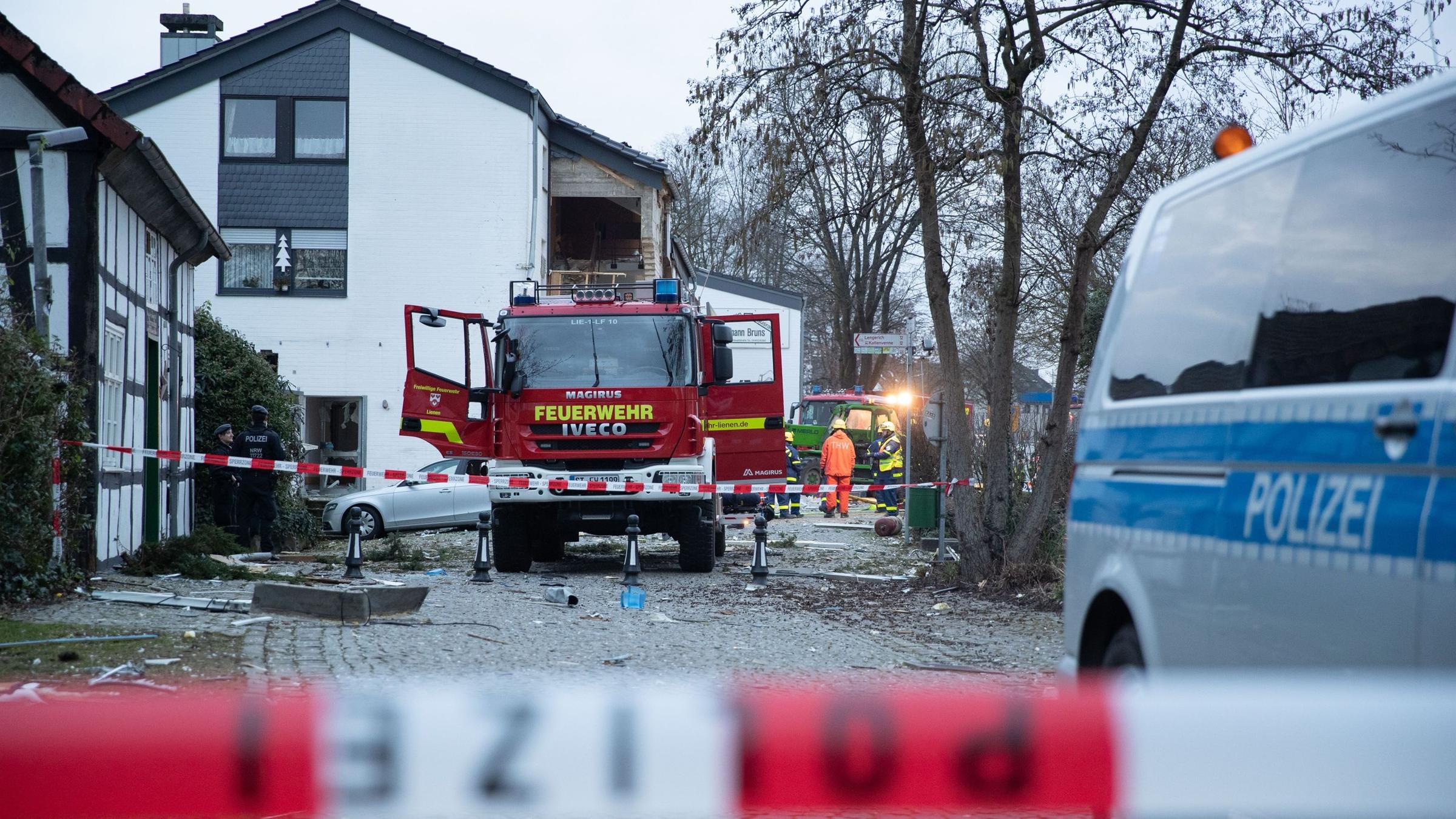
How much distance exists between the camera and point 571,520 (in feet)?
50.4

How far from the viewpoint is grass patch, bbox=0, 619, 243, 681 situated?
7.52 metres

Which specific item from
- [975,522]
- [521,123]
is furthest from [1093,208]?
[521,123]

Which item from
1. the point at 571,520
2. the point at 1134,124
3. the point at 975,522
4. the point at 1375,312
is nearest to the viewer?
the point at 1375,312

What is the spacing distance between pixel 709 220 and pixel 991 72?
44.4m

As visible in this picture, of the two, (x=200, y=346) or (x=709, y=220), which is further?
(x=709, y=220)

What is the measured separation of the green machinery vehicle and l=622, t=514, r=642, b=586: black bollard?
2007cm

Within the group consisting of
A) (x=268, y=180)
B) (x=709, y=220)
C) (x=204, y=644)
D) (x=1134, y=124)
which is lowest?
(x=204, y=644)

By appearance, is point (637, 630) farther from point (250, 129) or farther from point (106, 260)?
point (250, 129)

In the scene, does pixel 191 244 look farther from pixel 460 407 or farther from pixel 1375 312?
pixel 1375 312

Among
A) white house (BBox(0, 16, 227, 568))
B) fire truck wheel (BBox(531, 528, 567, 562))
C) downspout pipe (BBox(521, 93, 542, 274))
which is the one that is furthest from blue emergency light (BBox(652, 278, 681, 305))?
downspout pipe (BBox(521, 93, 542, 274))

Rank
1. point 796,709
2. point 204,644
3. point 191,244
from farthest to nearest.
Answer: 1. point 191,244
2. point 204,644
3. point 796,709

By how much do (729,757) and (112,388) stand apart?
1323 cm

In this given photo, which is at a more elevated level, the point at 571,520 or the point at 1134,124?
the point at 1134,124

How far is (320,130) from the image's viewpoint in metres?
29.9
